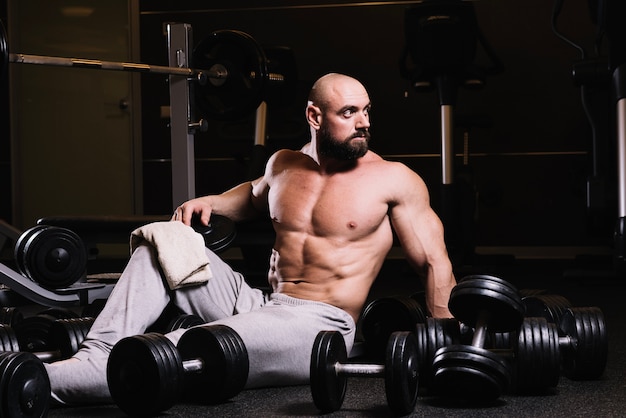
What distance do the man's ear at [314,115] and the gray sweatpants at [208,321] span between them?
17.6 inches

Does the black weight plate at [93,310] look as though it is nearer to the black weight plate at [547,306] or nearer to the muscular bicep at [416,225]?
the muscular bicep at [416,225]

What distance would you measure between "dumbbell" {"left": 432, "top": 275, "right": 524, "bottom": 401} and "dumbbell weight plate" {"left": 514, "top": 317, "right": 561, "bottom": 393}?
37 mm

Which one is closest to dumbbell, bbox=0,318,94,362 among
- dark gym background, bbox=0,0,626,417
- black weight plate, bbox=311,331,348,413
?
black weight plate, bbox=311,331,348,413

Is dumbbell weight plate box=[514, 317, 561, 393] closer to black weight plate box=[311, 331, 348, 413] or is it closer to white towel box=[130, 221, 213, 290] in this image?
black weight plate box=[311, 331, 348, 413]

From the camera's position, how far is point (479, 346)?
2055 millimetres

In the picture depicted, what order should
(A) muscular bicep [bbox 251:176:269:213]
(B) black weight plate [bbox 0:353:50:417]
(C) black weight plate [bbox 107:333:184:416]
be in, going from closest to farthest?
(B) black weight plate [bbox 0:353:50:417] → (C) black weight plate [bbox 107:333:184:416] → (A) muscular bicep [bbox 251:176:269:213]

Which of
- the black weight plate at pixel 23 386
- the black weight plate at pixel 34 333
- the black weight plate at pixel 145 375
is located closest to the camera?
the black weight plate at pixel 23 386

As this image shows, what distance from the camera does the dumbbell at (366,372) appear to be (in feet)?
6.37

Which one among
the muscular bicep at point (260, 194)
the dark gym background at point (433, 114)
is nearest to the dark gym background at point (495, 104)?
the dark gym background at point (433, 114)

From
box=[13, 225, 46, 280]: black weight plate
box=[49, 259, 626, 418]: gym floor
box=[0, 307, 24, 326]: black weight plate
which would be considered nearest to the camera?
box=[49, 259, 626, 418]: gym floor

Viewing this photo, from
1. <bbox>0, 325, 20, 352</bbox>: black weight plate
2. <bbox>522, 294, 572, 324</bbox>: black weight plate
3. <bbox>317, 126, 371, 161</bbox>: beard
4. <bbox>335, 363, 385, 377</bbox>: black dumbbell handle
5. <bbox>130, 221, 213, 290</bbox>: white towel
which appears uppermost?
<bbox>317, 126, 371, 161</bbox>: beard

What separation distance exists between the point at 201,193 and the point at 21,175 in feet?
4.99

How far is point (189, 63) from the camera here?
11.8ft

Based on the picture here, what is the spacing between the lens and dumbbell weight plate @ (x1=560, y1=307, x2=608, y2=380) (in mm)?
2242
